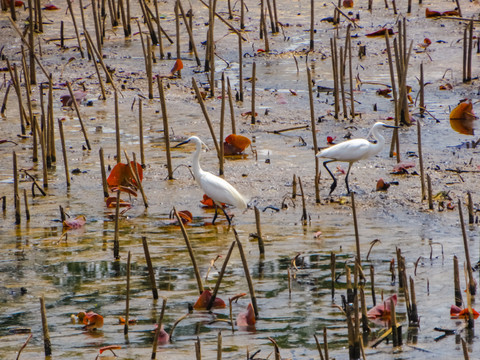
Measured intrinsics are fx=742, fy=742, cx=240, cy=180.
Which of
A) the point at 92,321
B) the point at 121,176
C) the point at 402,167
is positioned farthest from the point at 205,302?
the point at 402,167

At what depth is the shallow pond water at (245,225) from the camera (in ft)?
16.3

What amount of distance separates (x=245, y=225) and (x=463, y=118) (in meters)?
4.80

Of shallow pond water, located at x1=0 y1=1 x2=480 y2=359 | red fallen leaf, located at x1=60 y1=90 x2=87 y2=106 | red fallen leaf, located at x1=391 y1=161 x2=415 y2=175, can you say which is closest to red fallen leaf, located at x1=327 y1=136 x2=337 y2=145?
shallow pond water, located at x1=0 y1=1 x2=480 y2=359

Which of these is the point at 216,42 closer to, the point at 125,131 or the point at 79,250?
the point at 125,131

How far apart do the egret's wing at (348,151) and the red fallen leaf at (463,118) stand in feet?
8.65

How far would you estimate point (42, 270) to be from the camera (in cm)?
625

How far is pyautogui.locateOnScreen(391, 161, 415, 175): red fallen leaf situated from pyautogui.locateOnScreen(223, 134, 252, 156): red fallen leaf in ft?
6.04

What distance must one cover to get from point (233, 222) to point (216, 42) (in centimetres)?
769

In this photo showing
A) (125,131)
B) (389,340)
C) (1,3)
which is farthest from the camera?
(1,3)

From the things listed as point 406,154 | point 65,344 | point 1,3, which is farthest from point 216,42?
point 65,344

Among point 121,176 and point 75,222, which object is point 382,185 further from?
point 75,222

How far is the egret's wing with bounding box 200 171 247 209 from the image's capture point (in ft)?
24.7

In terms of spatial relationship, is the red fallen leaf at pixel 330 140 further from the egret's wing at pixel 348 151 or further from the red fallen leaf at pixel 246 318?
the red fallen leaf at pixel 246 318

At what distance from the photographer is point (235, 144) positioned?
9.42 m
